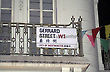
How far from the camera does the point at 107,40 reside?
14258 millimetres

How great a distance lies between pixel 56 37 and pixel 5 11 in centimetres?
358

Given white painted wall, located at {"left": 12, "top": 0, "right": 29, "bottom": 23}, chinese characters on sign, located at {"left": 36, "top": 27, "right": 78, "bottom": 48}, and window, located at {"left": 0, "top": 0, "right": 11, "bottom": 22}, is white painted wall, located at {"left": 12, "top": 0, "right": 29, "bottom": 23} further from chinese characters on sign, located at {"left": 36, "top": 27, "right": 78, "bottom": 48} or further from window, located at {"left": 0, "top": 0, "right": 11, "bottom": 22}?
chinese characters on sign, located at {"left": 36, "top": 27, "right": 78, "bottom": 48}

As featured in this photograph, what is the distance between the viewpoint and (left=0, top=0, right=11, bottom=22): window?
13.9 m

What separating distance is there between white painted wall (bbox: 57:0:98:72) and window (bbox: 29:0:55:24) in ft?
1.01

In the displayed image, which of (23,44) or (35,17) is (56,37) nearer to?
(23,44)

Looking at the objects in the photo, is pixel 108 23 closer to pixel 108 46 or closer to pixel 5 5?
pixel 108 46

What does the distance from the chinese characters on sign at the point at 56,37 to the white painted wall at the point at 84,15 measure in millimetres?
2674

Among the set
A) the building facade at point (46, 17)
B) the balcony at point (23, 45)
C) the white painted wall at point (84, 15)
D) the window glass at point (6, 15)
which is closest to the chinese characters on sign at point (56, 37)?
the balcony at point (23, 45)

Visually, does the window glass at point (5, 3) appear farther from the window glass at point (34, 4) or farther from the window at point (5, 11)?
the window glass at point (34, 4)

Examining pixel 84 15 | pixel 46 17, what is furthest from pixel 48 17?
pixel 84 15

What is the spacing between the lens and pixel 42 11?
46.4 ft

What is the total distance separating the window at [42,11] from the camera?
1402 centimetres

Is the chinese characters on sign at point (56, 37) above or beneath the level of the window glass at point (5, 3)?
beneath

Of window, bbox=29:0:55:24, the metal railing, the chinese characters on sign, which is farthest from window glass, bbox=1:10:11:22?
the chinese characters on sign
